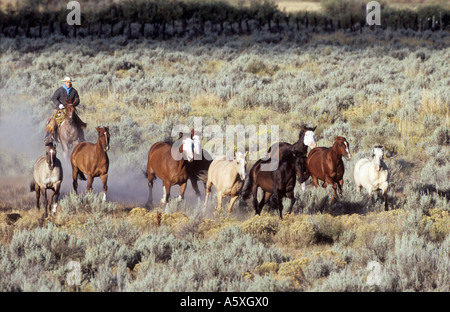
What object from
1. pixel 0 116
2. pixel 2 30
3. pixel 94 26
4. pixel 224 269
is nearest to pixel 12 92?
pixel 0 116

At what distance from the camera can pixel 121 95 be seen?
2298cm

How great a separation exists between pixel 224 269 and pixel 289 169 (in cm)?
291

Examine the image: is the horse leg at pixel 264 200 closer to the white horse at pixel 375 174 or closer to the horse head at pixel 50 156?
the white horse at pixel 375 174

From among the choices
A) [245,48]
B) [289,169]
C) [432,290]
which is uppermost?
[245,48]

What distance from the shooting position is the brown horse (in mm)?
11141

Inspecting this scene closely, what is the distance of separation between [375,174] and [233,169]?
2.82 metres

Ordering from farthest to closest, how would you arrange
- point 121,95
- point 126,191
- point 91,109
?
point 121,95, point 91,109, point 126,191

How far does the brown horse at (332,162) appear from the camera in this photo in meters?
11.1

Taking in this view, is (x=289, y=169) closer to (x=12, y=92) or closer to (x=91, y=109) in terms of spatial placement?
(x=91, y=109)

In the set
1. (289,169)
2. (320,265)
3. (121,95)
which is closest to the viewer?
(320,265)
